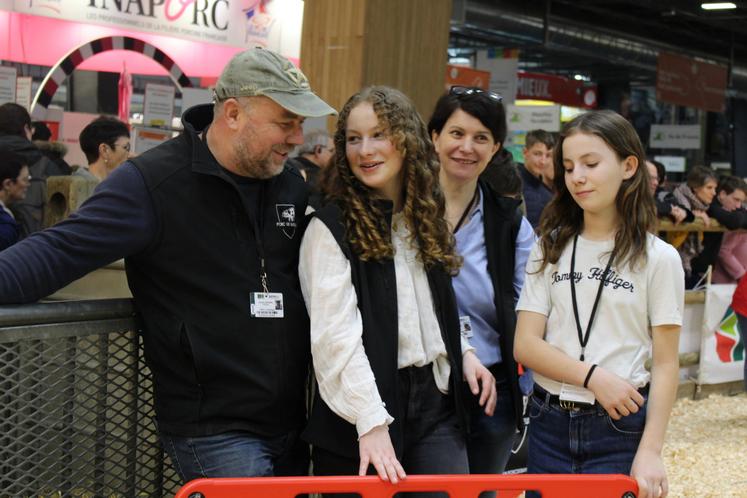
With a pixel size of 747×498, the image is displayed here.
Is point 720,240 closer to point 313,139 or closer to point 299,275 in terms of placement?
point 313,139

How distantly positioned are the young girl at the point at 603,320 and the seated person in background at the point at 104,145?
3.94 m

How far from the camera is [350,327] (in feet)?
7.13

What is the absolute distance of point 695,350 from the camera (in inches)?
300

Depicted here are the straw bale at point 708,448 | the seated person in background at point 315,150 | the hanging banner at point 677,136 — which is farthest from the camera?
the hanging banner at point 677,136

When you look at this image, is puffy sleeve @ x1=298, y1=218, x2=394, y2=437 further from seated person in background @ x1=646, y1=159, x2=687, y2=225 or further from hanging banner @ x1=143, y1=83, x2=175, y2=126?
seated person in background @ x1=646, y1=159, x2=687, y2=225

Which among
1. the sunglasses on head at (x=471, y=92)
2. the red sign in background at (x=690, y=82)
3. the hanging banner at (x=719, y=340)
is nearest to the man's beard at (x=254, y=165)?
the sunglasses on head at (x=471, y=92)

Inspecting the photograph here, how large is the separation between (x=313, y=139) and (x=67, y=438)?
16.0ft

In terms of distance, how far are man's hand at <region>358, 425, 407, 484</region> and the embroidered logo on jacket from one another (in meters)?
0.53

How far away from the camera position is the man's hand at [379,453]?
6.77 feet

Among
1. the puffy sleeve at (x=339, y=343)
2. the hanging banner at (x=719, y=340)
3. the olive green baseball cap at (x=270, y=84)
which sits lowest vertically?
the hanging banner at (x=719, y=340)

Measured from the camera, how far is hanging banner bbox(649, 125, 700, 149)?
17.4 meters

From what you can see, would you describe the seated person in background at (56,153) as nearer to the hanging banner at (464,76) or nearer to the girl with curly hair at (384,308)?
the girl with curly hair at (384,308)

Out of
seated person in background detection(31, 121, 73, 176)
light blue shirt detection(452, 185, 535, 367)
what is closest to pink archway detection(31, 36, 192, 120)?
seated person in background detection(31, 121, 73, 176)

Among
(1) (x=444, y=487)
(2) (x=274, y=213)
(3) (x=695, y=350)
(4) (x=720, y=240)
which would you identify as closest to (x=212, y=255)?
(2) (x=274, y=213)
